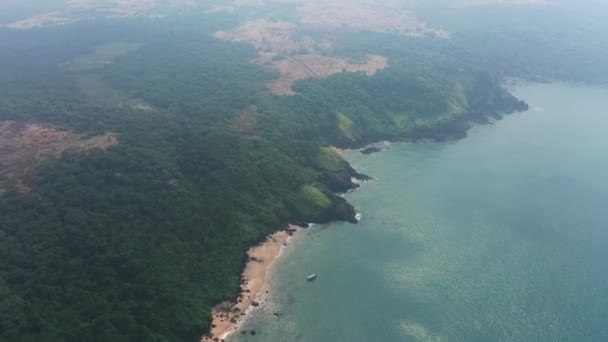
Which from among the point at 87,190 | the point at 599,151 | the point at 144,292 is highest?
the point at 87,190

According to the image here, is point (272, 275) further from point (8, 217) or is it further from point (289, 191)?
point (8, 217)

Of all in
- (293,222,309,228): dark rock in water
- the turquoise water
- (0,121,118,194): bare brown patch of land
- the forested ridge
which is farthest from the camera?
(293,222,309,228): dark rock in water

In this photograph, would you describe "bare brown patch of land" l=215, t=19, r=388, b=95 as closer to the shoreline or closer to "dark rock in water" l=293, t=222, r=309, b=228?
"dark rock in water" l=293, t=222, r=309, b=228

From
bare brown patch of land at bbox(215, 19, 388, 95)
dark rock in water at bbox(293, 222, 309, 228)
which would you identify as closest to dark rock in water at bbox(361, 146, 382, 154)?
bare brown patch of land at bbox(215, 19, 388, 95)

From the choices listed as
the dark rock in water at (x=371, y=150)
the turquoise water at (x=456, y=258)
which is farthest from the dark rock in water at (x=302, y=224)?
the dark rock in water at (x=371, y=150)

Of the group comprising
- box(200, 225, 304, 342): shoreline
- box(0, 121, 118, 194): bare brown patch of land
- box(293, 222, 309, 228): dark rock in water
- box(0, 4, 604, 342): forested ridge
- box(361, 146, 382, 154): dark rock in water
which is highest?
box(0, 121, 118, 194): bare brown patch of land

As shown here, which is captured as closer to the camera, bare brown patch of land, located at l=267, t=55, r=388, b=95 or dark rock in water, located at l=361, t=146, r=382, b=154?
dark rock in water, located at l=361, t=146, r=382, b=154

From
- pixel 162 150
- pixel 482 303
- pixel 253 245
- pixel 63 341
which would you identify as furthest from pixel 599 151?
pixel 63 341
